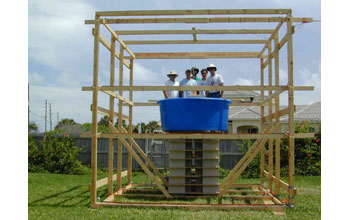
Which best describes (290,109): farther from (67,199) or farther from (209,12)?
(67,199)

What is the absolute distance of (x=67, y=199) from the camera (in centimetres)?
798

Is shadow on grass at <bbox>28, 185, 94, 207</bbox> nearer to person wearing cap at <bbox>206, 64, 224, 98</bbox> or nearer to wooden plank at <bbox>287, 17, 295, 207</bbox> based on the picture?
person wearing cap at <bbox>206, 64, 224, 98</bbox>

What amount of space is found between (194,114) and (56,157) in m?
9.01

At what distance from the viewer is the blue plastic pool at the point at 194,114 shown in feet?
23.6

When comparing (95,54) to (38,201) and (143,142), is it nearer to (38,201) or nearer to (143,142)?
(38,201)

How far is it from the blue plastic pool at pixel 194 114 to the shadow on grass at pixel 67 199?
2.54m

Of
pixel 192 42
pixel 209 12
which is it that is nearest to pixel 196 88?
pixel 209 12

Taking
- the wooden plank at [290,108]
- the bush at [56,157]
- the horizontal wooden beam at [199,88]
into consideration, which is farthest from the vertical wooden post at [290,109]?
the bush at [56,157]

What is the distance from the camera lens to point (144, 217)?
6207 mm

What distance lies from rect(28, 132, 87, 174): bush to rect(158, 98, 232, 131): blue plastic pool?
25.9ft

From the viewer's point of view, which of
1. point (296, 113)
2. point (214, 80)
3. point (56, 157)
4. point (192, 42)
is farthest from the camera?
point (296, 113)

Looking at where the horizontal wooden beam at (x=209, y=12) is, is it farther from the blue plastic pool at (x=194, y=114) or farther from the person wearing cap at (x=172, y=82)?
the person wearing cap at (x=172, y=82)

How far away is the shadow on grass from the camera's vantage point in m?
7.41

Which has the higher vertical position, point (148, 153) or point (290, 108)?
point (290, 108)
